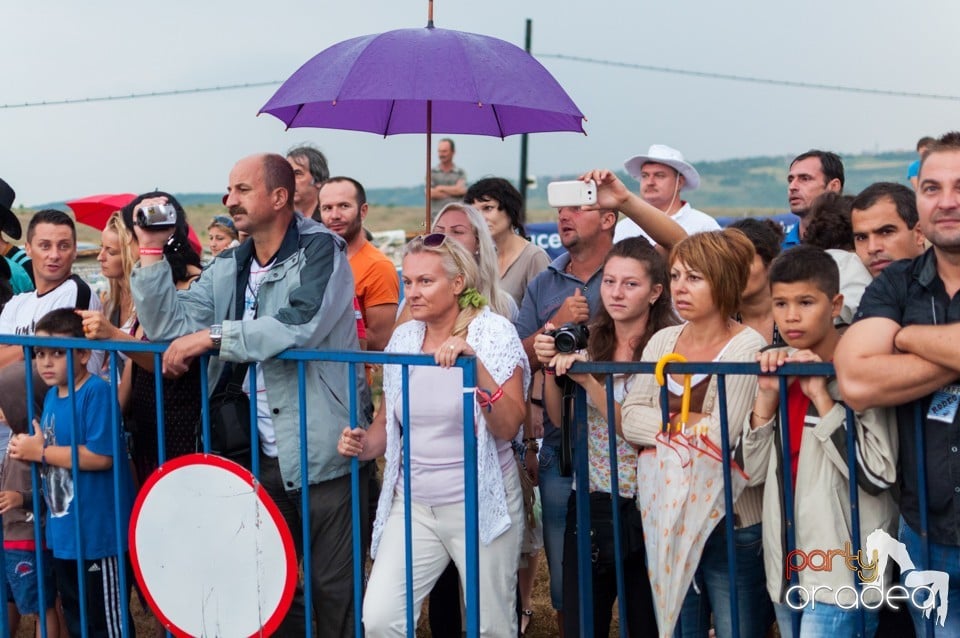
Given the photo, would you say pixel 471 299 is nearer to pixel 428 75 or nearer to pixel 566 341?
pixel 566 341

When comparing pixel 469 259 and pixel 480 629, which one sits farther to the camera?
pixel 469 259

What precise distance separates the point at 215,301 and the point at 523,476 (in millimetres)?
1421

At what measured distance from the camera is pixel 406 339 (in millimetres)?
4098

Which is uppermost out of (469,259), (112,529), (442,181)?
(442,181)

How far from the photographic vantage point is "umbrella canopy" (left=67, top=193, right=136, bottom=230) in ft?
24.6

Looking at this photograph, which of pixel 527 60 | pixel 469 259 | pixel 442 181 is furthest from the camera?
pixel 442 181

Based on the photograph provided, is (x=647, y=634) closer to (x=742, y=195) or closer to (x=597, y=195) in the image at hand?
(x=597, y=195)

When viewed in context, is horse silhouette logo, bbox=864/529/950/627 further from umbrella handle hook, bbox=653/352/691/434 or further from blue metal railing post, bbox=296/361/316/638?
blue metal railing post, bbox=296/361/316/638

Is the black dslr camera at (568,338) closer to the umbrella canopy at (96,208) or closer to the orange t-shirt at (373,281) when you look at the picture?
the orange t-shirt at (373,281)

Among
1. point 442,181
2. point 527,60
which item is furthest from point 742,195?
point 527,60

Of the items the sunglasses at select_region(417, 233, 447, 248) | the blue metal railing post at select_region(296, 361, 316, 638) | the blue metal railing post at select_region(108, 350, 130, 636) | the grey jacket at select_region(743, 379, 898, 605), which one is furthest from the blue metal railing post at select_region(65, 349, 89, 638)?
the grey jacket at select_region(743, 379, 898, 605)

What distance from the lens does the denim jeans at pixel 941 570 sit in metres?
3.06

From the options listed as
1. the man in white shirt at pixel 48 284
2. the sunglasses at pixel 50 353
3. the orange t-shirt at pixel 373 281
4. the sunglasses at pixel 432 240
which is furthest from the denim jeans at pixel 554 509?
the man in white shirt at pixel 48 284

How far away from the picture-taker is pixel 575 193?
13.1 feet
